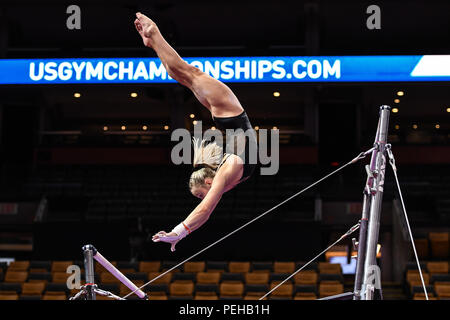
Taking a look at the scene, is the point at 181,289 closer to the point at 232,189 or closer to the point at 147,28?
the point at 232,189

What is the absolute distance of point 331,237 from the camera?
16750 mm

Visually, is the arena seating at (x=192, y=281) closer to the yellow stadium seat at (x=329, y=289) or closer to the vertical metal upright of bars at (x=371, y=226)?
the yellow stadium seat at (x=329, y=289)

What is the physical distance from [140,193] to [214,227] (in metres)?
2.43

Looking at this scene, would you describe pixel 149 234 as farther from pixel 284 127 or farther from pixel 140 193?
pixel 284 127

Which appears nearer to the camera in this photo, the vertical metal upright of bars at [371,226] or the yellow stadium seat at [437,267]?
the vertical metal upright of bars at [371,226]

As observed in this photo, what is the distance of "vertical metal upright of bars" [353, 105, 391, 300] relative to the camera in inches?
180

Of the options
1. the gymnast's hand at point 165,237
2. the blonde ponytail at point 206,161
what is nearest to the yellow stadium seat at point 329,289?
the blonde ponytail at point 206,161

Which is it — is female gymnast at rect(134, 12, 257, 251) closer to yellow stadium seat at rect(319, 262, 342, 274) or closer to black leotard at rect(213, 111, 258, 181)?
black leotard at rect(213, 111, 258, 181)

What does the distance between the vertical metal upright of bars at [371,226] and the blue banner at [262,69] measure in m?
2.68

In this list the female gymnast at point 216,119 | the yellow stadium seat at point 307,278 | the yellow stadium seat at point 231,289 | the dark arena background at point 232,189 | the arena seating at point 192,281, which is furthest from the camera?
the dark arena background at point 232,189

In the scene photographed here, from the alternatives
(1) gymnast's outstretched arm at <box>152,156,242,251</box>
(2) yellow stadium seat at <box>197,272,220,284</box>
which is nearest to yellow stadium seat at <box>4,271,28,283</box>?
(2) yellow stadium seat at <box>197,272,220,284</box>

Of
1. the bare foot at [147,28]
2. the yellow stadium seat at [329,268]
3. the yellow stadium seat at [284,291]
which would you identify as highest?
the bare foot at [147,28]

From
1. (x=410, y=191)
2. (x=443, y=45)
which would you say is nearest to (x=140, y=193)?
(x=410, y=191)

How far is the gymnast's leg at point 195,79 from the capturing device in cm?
504
